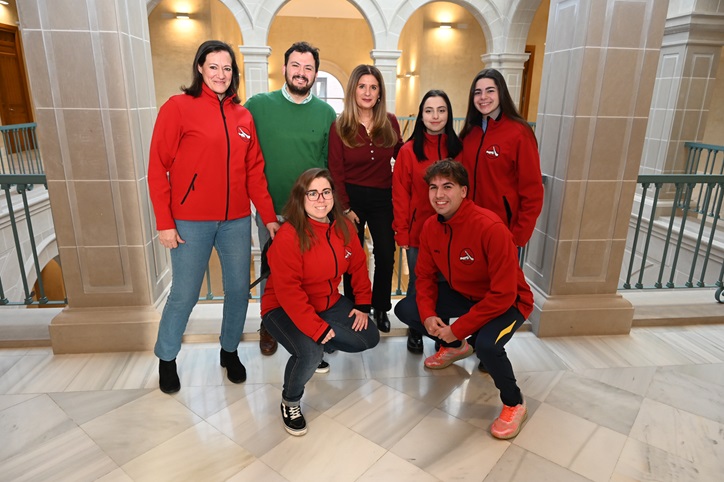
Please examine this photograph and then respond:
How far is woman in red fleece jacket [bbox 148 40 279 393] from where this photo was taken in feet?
6.93

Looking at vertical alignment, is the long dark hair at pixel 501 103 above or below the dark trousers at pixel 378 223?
above

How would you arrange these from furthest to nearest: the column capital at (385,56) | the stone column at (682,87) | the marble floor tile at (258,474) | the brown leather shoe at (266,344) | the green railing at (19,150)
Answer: the column capital at (385,56) → the green railing at (19,150) → the stone column at (682,87) → the brown leather shoe at (266,344) → the marble floor tile at (258,474)

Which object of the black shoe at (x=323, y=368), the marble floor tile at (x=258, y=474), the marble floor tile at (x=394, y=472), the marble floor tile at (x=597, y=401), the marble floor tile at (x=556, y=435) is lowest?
the marble floor tile at (x=258, y=474)

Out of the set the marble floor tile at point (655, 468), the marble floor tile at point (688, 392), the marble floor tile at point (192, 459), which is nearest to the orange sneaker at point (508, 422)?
the marble floor tile at point (655, 468)

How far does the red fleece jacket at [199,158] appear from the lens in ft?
6.90

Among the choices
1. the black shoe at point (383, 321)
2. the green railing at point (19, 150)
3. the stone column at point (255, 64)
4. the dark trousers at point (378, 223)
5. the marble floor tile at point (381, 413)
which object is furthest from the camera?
the stone column at point (255, 64)

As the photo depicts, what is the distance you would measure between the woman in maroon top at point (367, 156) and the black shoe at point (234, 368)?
682 millimetres

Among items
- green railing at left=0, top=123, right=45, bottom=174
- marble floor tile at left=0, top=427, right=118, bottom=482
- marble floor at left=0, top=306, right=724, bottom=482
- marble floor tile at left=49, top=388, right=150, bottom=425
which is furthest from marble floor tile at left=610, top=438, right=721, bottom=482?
green railing at left=0, top=123, right=45, bottom=174

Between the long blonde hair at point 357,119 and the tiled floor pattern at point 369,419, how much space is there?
122 cm

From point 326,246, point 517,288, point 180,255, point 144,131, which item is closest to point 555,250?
point 517,288

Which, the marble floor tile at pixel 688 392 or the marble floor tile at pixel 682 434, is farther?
the marble floor tile at pixel 688 392

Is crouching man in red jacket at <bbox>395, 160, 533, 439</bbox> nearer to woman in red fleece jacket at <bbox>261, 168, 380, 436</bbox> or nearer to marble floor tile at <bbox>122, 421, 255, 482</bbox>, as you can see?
woman in red fleece jacket at <bbox>261, 168, 380, 436</bbox>

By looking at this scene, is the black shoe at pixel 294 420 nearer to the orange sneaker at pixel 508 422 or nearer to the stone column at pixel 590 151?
the orange sneaker at pixel 508 422

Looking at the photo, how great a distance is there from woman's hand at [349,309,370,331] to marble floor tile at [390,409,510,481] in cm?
51
